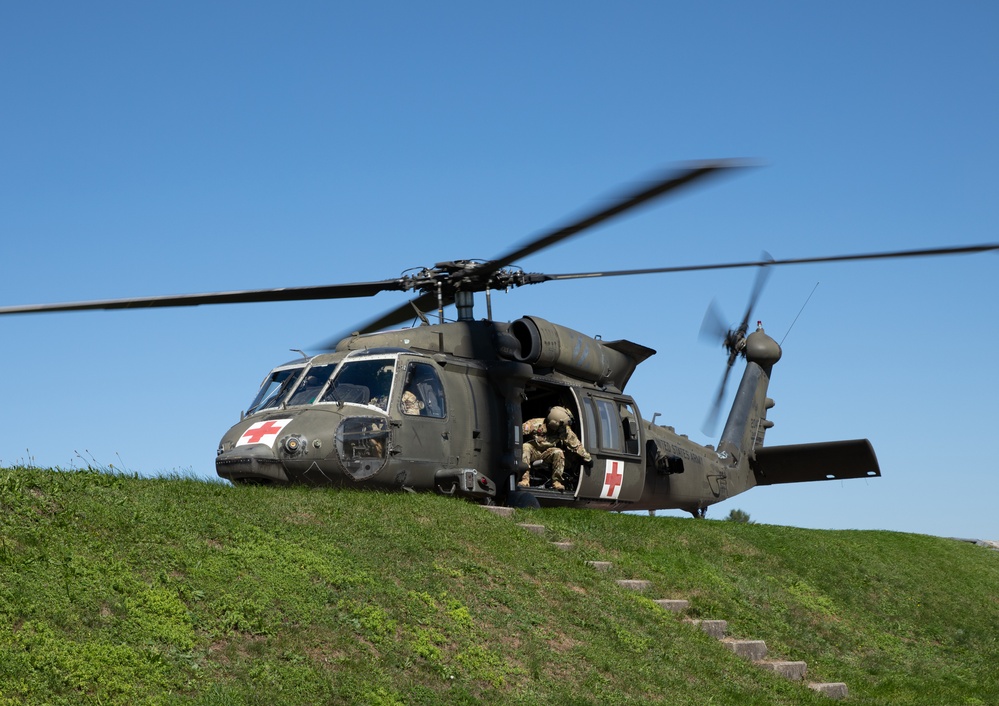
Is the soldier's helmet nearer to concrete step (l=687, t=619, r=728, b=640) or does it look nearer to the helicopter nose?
concrete step (l=687, t=619, r=728, b=640)

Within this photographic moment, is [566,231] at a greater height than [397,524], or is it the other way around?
[566,231]

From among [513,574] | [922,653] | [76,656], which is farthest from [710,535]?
[76,656]

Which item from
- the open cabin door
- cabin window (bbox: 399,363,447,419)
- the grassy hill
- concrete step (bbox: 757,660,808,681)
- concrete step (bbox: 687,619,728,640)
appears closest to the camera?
the grassy hill

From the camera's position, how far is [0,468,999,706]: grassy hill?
8664 mm

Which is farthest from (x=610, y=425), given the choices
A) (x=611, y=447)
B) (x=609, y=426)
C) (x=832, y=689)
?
(x=832, y=689)

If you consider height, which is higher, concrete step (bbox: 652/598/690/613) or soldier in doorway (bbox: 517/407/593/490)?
soldier in doorway (bbox: 517/407/593/490)

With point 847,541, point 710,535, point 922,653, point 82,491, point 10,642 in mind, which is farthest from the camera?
point 847,541

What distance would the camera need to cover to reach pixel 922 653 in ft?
48.2

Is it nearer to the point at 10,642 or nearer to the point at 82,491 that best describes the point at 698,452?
the point at 82,491

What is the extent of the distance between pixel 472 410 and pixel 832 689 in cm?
586

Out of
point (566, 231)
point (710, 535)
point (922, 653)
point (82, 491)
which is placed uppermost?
point (566, 231)

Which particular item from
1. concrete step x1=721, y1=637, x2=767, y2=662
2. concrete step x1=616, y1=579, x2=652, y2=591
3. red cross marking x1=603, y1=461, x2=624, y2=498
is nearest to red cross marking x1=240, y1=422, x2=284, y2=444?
concrete step x1=616, y1=579, x2=652, y2=591

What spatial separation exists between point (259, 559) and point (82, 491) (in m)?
1.98

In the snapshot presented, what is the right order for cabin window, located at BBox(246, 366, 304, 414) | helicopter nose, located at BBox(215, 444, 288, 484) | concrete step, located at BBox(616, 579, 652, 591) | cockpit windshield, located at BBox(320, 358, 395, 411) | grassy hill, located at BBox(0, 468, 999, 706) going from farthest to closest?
cabin window, located at BBox(246, 366, 304, 414) < cockpit windshield, located at BBox(320, 358, 395, 411) < helicopter nose, located at BBox(215, 444, 288, 484) < concrete step, located at BBox(616, 579, 652, 591) < grassy hill, located at BBox(0, 468, 999, 706)
